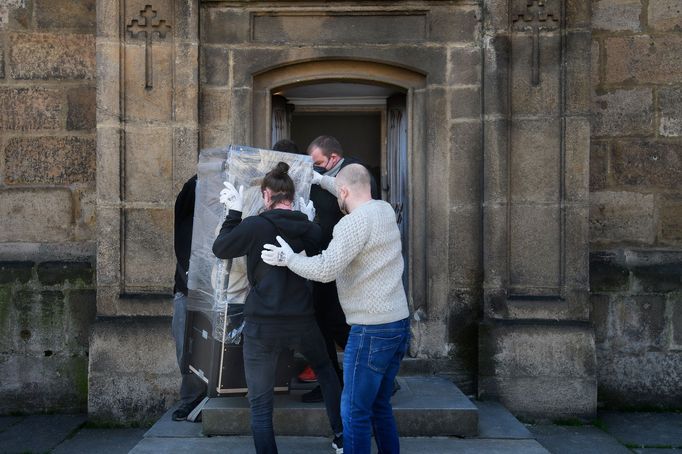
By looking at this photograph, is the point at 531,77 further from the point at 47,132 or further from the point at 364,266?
the point at 47,132

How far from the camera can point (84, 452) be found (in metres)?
5.76

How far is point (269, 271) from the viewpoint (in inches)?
174

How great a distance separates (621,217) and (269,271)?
3973 millimetres

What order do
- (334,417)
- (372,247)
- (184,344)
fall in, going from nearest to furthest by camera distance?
(372,247) → (334,417) → (184,344)

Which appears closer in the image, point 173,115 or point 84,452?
point 84,452

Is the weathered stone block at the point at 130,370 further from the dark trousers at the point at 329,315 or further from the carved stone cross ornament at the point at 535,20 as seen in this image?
the carved stone cross ornament at the point at 535,20

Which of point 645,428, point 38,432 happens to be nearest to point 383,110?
point 645,428

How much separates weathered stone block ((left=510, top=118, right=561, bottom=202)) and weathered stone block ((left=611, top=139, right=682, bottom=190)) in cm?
89

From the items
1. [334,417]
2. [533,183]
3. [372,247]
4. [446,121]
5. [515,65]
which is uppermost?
[515,65]

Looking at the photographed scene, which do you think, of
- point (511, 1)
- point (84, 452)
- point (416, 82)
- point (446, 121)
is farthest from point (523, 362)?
point (84, 452)

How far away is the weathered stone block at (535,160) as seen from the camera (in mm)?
6438

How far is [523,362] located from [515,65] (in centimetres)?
253

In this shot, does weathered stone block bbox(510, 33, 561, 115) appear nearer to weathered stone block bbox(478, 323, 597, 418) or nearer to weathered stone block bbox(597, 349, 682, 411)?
weathered stone block bbox(478, 323, 597, 418)

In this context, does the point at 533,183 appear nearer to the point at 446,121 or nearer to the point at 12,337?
the point at 446,121
